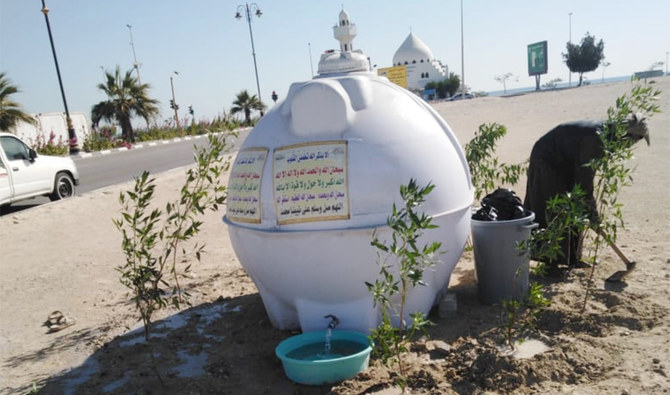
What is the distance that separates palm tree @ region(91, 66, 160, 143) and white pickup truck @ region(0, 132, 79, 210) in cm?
1688

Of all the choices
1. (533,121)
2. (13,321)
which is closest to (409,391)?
(13,321)

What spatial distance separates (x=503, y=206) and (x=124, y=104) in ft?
87.5

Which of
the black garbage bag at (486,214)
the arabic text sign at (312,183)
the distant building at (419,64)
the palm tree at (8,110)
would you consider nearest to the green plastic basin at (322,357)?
the arabic text sign at (312,183)

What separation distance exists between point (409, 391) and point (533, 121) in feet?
64.3

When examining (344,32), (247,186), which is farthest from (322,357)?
(344,32)

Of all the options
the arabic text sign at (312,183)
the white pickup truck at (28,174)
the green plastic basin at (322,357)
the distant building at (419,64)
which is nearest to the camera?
the green plastic basin at (322,357)

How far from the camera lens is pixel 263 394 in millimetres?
3426

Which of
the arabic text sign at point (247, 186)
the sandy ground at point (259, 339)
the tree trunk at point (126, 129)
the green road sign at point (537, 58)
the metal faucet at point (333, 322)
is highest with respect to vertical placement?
the green road sign at point (537, 58)

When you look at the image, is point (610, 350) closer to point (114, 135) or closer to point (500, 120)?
point (500, 120)

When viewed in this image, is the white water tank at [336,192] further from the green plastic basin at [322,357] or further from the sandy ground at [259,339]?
the sandy ground at [259,339]

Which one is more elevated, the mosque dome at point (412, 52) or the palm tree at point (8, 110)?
the mosque dome at point (412, 52)

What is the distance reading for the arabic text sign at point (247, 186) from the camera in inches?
152

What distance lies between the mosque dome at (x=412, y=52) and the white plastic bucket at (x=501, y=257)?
80.4 metres

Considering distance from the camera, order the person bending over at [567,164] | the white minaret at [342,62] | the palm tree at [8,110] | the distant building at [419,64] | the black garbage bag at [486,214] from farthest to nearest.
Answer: the distant building at [419,64], the palm tree at [8,110], the person bending over at [567,164], the black garbage bag at [486,214], the white minaret at [342,62]
